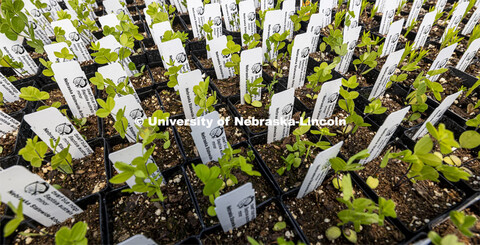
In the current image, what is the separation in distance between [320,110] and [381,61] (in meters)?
1.15

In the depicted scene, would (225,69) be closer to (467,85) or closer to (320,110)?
(320,110)

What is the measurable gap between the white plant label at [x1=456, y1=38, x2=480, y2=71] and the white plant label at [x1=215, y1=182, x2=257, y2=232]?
199 centimetres

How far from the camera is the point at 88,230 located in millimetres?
1172

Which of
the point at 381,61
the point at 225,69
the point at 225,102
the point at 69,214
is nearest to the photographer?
the point at 69,214

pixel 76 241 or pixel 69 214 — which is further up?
pixel 76 241

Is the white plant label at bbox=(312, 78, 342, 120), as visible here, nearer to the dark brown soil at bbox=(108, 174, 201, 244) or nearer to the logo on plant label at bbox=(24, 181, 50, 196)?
the dark brown soil at bbox=(108, 174, 201, 244)

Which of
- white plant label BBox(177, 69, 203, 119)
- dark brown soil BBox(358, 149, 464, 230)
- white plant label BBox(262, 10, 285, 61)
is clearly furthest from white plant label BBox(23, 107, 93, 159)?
dark brown soil BBox(358, 149, 464, 230)

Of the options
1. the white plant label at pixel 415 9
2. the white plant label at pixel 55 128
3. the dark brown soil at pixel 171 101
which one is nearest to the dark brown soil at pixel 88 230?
the white plant label at pixel 55 128

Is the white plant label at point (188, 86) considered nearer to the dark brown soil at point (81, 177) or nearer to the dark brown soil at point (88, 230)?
the dark brown soil at point (81, 177)

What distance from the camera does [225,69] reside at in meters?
2.07

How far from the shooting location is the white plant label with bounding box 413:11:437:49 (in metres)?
2.02

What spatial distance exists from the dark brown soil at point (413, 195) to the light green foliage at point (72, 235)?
4.49ft

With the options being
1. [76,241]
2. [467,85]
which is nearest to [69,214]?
[76,241]

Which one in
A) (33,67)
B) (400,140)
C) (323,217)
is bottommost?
(323,217)
